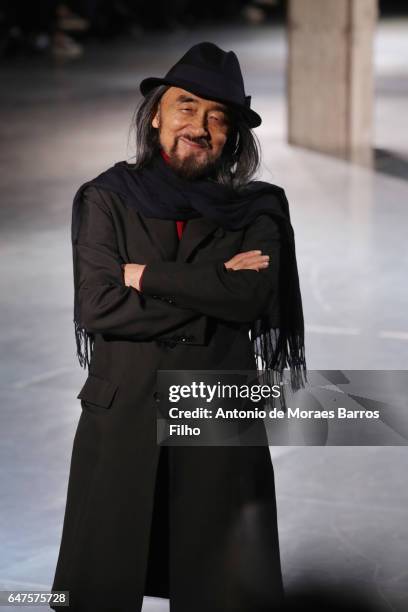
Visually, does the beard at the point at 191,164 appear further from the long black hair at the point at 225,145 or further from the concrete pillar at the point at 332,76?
the concrete pillar at the point at 332,76

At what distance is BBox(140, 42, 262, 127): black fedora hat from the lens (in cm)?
321

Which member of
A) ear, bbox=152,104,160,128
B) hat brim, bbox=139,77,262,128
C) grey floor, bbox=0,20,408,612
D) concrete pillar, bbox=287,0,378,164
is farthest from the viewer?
concrete pillar, bbox=287,0,378,164

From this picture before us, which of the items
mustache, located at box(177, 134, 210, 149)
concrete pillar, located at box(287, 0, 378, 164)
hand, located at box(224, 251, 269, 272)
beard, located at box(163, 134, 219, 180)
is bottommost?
hand, located at box(224, 251, 269, 272)

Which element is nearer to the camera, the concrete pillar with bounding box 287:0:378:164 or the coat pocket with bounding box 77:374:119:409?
the coat pocket with bounding box 77:374:119:409

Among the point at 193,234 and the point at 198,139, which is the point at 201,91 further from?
the point at 193,234

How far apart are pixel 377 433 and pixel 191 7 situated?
84.7ft

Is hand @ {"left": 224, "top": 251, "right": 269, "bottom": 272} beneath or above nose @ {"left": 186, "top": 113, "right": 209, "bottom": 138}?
beneath

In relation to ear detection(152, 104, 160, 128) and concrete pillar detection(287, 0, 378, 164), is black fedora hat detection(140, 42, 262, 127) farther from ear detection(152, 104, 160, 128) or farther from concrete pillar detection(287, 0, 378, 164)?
concrete pillar detection(287, 0, 378, 164)

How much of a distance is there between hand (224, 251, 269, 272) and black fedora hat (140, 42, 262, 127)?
0.98 ft

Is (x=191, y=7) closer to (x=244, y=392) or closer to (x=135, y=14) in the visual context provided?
(x=135, y=14)

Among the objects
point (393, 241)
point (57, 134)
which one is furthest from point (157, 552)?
point (57, 134)

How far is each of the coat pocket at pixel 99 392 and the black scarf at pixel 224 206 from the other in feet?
0.52

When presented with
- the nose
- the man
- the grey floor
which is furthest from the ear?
the grey floor

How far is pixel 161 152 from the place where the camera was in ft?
11.0
